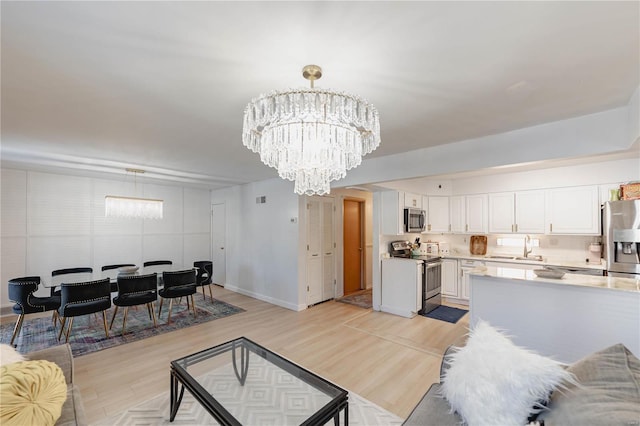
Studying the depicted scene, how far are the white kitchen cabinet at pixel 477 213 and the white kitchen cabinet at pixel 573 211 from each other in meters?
0.89

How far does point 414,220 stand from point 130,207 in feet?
16.0

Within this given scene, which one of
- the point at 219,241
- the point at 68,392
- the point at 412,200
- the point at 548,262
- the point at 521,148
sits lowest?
the point at 68,392

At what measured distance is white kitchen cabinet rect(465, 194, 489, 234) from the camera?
204 inches

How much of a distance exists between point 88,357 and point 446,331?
441 cm

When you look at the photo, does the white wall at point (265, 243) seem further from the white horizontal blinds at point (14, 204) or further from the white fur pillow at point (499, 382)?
the white fur pillow at point (499, 382)

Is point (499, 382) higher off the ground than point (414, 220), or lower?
lower

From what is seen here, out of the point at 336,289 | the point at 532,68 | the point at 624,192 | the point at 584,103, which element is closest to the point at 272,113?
the point at 532,68

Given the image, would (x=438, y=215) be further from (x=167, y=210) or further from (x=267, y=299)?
(x=167, y=210)

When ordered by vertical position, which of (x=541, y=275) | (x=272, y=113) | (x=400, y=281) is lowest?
(x=400, y=281)

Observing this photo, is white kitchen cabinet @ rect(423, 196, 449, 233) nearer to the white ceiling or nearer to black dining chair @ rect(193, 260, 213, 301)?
the white ceiling

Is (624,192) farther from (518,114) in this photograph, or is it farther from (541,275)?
(518,114)

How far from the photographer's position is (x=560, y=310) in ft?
8.69

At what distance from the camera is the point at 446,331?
12.7 feet

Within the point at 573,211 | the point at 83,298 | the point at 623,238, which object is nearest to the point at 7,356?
the point at 83,298
